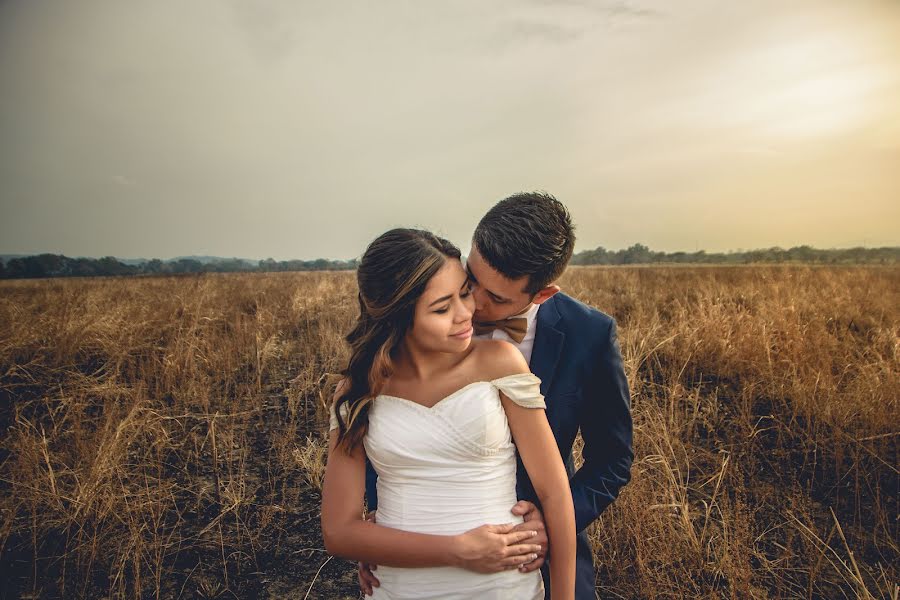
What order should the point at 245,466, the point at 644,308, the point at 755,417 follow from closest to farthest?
the point at 245,466 → the point at 755,417 → the point at 644,308

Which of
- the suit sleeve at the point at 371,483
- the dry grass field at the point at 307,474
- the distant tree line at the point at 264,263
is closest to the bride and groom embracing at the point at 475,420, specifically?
the suit sleeve at the point at 371,483

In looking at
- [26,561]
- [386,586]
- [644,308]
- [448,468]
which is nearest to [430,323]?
[448,468]

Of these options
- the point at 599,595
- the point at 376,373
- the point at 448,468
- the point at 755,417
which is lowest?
the point at 599,595

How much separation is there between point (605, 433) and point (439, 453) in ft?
2.33

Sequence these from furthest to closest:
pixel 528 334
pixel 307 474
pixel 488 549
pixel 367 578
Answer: pixel 307 474, pixel 528 334, pixel 367 578, pixel 488 549

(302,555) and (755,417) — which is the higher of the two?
(755,417)

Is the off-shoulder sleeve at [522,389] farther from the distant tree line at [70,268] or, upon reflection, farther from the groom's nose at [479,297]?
the distant tree line at [70,268]

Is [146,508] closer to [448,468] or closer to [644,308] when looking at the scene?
[448,468]

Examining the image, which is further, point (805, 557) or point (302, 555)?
point (302, 555)

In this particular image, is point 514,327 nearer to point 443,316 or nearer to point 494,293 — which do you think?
point 494,293

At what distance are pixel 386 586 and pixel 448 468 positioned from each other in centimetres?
47

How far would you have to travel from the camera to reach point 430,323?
155cm

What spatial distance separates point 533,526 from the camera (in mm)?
1483

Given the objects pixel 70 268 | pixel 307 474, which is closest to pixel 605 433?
pixel 307 474
